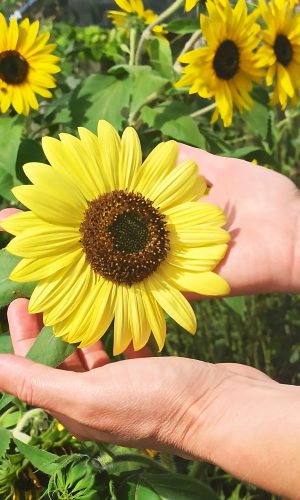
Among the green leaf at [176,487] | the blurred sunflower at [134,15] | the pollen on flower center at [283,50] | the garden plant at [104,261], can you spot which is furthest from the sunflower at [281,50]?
the green leaf at [176,487]

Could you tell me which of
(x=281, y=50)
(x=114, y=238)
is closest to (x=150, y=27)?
(x=281, y=50)

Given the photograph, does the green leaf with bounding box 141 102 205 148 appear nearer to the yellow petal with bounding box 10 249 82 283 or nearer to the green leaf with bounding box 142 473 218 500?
the yellow petal with bounding box 10 249 82 283

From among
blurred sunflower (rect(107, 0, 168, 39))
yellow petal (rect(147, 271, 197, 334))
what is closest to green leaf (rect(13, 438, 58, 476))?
yellow petal (rect(147, 271, 197, 334))

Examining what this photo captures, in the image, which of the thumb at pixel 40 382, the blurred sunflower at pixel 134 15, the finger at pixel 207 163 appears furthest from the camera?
the blurred sunflower at pixel 134 15

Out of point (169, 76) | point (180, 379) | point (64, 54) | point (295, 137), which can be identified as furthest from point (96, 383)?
point (295, 137)

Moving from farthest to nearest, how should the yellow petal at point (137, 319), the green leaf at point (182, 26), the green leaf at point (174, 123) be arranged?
the green leaf at point (182, 26) → the green leaf at point (174, 123) → the yellow petal at point (137, 319)

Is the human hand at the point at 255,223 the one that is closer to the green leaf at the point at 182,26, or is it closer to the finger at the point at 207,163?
the finger at the point at 207,163

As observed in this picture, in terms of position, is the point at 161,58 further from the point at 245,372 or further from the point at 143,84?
the point at 245,372
